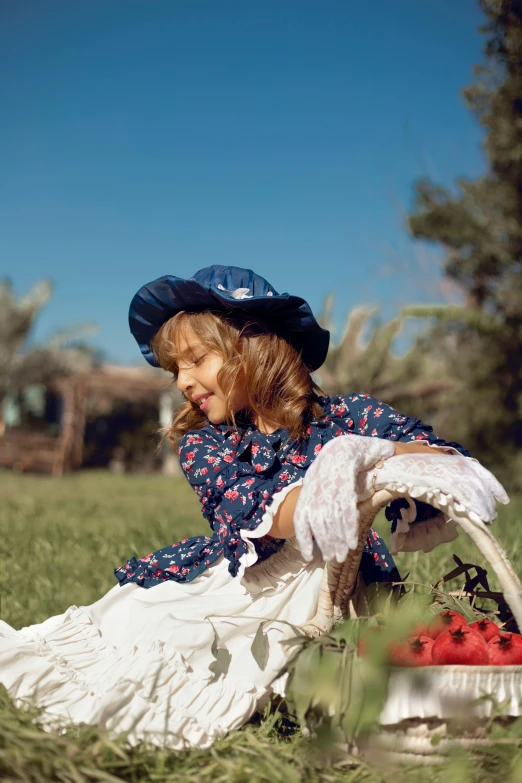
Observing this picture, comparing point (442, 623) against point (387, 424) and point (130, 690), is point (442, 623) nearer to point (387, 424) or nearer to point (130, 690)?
point (387, 424)

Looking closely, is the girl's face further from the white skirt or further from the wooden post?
the wooden post

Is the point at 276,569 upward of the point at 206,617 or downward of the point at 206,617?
upward

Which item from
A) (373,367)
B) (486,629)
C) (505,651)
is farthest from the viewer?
(373,367)

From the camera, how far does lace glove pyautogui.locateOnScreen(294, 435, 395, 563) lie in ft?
5.37

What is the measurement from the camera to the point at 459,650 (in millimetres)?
1691

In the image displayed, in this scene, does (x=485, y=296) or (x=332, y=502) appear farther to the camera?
(x=485, y=296)

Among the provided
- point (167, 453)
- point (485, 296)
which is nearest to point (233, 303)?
point (485, 296)

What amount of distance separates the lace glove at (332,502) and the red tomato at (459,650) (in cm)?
→ 30

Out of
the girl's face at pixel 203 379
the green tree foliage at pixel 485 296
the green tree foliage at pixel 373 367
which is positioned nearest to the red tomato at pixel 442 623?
the girl's face at pixel 203 379

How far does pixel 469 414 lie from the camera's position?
38.9ft

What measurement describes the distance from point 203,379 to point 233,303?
10.6 inches

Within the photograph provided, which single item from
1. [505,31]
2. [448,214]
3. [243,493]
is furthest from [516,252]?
[243,493]

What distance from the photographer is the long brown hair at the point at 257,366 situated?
7.95ft

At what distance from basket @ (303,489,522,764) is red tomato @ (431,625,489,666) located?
81 mm
